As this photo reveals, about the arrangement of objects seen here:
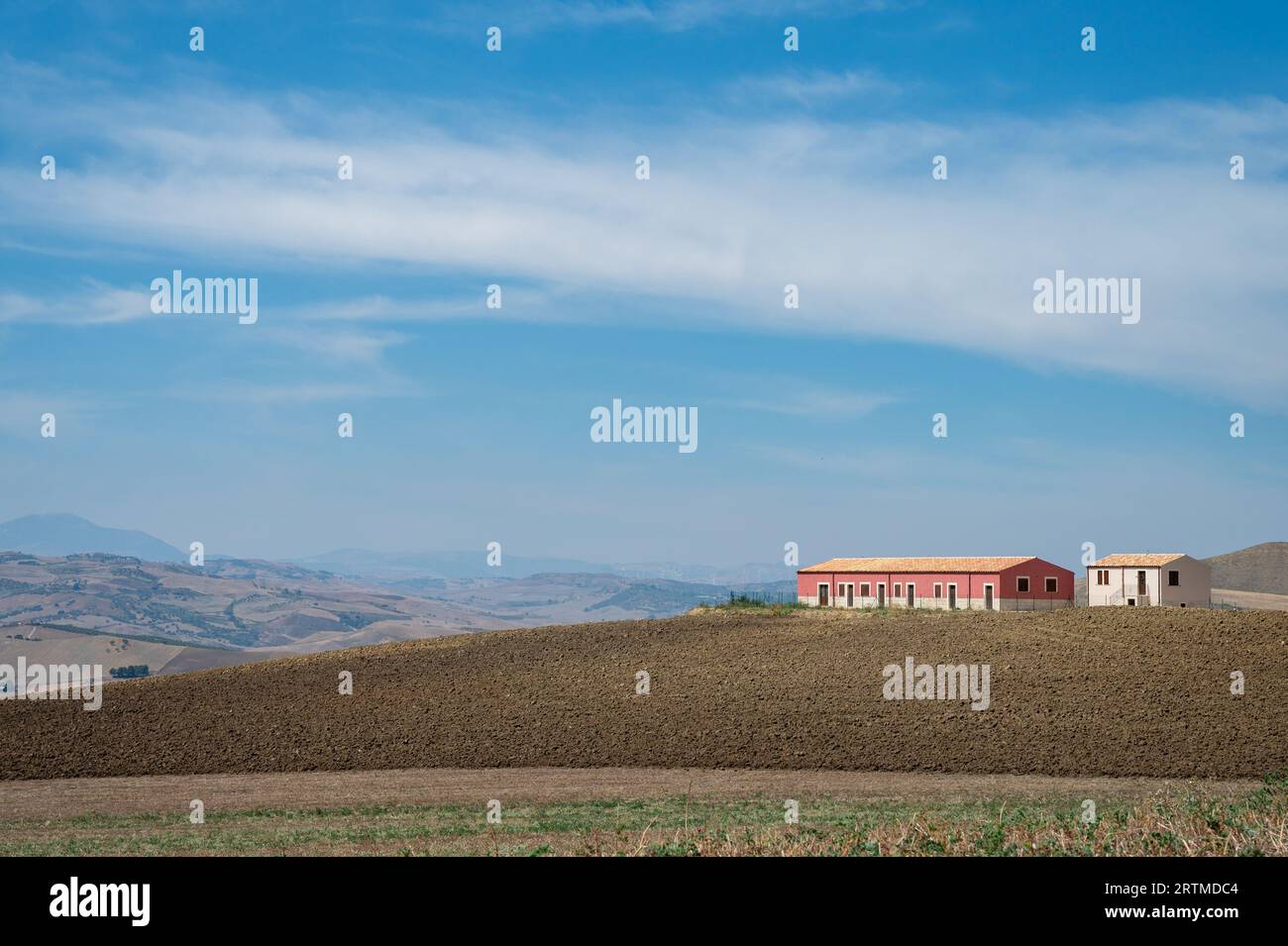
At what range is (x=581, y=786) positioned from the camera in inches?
1282

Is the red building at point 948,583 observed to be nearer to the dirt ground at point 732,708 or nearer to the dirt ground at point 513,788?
the dirt ground at point 732,708

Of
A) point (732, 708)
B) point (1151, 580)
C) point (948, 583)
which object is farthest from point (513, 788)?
point (1151, 580)

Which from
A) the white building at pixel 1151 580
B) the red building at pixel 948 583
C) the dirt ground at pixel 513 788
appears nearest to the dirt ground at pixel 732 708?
the dirt ground at pixel 513 788

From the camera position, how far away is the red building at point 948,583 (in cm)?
6631

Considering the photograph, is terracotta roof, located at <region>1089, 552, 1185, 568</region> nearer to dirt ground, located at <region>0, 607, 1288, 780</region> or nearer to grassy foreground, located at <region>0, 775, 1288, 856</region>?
dirt ground, located at <region>0, 607, 1288, 780</region>

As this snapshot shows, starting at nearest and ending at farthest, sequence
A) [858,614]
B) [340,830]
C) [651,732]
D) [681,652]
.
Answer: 1. [340,830]
2. [651,732]
3. [681,652]
4. [858,614]

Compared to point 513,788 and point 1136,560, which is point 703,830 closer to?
point 513,788

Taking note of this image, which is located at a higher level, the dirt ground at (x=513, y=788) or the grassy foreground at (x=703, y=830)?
the grassy foreground at (x=703, y=830)

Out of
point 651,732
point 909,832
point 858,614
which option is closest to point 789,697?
point 651,732

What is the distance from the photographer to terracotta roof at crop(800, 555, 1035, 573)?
221ft

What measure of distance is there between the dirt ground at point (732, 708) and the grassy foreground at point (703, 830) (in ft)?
28.3
